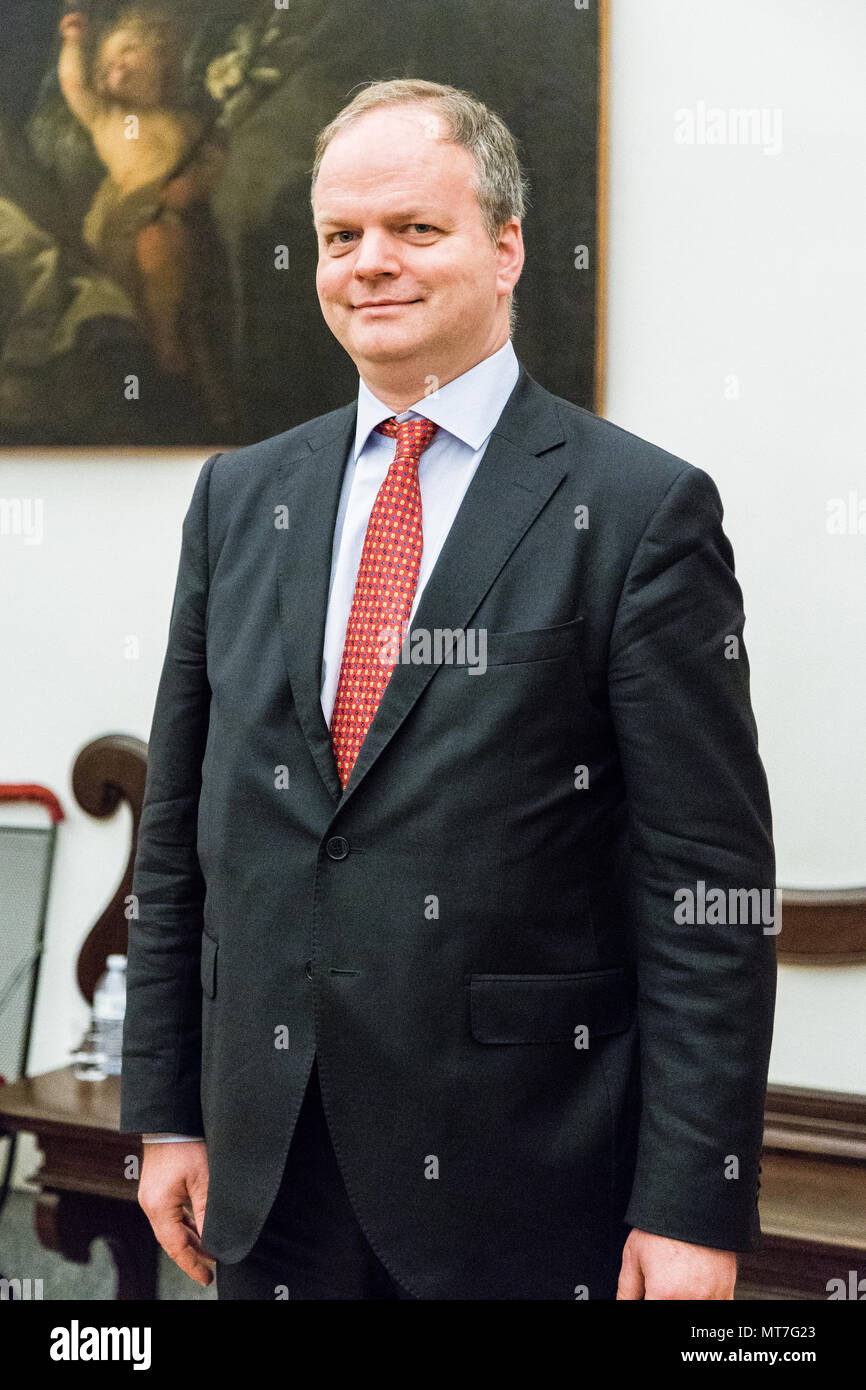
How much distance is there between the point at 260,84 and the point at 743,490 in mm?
1305

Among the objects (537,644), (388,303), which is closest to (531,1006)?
(537,644)

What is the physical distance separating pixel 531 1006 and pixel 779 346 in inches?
62.4

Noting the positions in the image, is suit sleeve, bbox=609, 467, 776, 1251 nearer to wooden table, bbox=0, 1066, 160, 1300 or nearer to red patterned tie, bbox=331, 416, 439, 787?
red patterned tie, bbox=331, 416, 439, 787

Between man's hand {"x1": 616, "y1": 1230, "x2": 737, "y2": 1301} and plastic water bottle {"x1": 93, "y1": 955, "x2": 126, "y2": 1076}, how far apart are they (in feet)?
5.43

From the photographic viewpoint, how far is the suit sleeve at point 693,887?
4.37 ft

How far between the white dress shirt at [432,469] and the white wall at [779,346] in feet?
3.59

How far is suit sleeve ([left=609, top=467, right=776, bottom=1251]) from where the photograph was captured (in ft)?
4.37

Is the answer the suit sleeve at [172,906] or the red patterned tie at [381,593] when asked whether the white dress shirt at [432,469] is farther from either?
the suit sleeve at [172,906]

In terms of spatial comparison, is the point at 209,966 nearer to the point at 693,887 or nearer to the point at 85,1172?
the point at 693,887

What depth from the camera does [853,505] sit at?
246 centimetres

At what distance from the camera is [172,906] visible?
63.9 inches

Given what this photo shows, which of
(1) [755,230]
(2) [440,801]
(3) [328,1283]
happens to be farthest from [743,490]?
(3) [328,1283]

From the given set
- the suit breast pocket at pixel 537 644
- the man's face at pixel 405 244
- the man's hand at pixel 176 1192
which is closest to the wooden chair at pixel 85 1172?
the man's hand at pixel 176 1192

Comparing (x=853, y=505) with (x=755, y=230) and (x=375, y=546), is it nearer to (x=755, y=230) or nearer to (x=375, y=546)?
(x=755, y=230)
